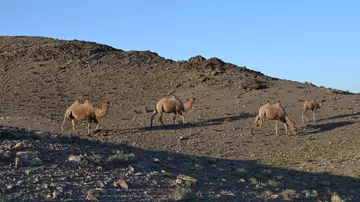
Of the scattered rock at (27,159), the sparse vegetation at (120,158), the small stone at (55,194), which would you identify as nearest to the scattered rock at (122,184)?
the small stone at (55,194)

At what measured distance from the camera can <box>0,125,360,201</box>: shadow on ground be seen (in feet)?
26.5

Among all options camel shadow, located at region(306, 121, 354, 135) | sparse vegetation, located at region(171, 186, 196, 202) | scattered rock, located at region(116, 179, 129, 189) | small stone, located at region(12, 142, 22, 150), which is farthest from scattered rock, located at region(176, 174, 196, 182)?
camel shadow, located at region(306, 121, 354, 135)

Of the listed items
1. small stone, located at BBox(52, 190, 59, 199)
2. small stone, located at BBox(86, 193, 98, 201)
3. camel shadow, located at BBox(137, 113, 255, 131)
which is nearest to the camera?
small stone, located at BBox(52, 190, 59, 199)

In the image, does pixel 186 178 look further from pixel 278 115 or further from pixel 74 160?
pixel 278 115

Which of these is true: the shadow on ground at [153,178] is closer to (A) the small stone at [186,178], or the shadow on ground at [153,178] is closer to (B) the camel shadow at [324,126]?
(A) the small stone at [186,178]

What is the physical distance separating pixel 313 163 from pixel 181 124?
970 centimetres

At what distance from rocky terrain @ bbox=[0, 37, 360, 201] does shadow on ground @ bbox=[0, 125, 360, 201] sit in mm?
31

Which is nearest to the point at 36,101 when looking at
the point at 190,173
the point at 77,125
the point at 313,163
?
the point at 77,125

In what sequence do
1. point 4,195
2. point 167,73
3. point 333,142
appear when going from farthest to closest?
point 167,73 → point 333,142 → point 4,195

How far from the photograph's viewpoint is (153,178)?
30.1 ft

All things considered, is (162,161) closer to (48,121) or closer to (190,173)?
(190,173)

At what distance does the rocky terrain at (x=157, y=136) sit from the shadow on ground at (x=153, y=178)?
0.10 feet

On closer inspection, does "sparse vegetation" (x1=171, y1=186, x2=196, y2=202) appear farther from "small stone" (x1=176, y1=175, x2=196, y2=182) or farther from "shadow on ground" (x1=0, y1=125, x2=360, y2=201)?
"small stone" (x1=176, y1=175, x2=196, y2=182)

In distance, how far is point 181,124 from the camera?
24484 millimetres
